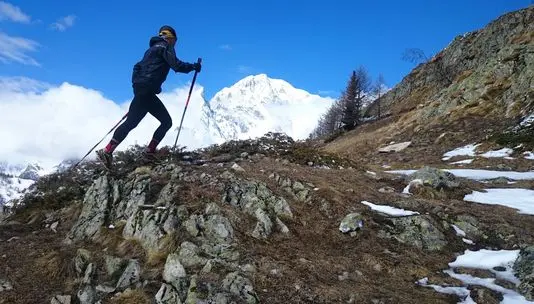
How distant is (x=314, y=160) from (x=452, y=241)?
22.7 ft

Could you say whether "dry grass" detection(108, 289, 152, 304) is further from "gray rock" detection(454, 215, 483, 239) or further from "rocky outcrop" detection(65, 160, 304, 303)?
"gray rock" detection(454, 215, 483, 239)

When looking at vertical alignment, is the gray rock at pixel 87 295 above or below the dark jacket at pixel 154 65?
below

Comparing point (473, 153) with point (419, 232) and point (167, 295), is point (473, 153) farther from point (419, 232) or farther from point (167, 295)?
point (167, 295)

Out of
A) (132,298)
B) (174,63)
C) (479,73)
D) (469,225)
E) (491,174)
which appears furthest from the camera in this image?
→ (479,73)

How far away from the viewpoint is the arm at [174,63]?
10383 millimetres

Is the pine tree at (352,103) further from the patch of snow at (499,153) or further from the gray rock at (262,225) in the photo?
the gray rock at (262,225)

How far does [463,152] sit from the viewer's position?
23.2 metres

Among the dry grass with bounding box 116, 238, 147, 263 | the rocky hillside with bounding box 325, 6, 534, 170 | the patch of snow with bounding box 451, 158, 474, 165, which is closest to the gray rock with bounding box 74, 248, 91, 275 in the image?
the dry grass with bounding box 116, 238, 147, 263

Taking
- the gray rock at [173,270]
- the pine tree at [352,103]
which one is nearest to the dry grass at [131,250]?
the gray rock at [173,270]

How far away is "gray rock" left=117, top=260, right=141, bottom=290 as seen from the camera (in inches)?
289

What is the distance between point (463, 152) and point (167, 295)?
67.0ft

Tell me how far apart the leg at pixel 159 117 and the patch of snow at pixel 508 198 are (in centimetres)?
885

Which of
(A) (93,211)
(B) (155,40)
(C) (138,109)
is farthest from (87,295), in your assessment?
(B) (155,40)

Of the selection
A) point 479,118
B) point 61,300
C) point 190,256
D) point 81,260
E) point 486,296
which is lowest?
point 61,300
